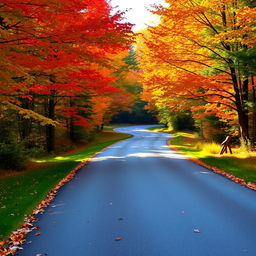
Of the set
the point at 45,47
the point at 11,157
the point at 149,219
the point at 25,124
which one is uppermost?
the point at 45,47

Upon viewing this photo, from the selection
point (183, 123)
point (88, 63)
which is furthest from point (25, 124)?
point (183, 123)

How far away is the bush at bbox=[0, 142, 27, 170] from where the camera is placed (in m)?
13.3

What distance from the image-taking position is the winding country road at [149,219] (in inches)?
184

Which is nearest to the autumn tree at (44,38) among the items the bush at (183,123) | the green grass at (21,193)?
the green grass at (21,193)

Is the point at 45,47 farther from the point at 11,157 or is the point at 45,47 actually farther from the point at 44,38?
the point at 11,157

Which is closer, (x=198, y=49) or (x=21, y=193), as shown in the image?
(x=21, y=193)

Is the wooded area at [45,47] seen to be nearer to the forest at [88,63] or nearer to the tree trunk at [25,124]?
the forest at [88,63]

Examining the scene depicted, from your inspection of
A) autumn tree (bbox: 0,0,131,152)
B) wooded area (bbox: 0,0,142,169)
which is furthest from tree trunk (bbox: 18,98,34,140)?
autumn tree (bbox: 0,0,131,152)

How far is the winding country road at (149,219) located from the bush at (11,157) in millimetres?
4860

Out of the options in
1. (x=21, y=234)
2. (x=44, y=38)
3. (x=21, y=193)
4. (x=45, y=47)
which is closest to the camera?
(x=21, y=234)

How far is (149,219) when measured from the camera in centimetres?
602

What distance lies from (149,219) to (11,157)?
32.0 ft

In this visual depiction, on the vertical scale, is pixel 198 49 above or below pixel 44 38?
above

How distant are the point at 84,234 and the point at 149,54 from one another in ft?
37.1
